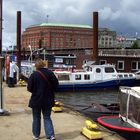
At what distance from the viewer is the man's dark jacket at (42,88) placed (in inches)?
402

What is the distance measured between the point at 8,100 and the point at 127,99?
7.68m

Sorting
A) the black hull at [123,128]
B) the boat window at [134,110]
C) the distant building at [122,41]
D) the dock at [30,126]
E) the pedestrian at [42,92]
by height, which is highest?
the distant building at [122,41]

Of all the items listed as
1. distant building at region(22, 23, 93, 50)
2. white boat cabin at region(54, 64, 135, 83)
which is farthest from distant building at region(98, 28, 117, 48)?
white boat cabin at region(54, 64, 135, 83)

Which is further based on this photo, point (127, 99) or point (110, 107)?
point (110, 107)

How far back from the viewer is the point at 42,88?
33.6 ft

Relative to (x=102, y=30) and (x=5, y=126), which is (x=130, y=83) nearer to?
(x=5, y=126)

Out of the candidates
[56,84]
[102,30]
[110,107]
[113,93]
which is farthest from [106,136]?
[102,30]

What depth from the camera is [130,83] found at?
52.5 metres

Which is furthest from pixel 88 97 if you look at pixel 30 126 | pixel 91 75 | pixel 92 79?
pixel 30 126

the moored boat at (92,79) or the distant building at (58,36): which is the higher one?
the distant building at (58,36)

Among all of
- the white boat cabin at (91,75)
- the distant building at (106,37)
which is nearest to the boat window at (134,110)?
the white boat cabin at (91,75)

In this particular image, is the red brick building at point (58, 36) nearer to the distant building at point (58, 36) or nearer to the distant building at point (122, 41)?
the distant building at point (58, 36)

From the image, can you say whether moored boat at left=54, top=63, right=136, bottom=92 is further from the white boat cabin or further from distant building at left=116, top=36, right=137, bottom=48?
distant building at left=116, top=36, right=137, bottom=48

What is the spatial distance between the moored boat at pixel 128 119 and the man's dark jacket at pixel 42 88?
12.3 feet
